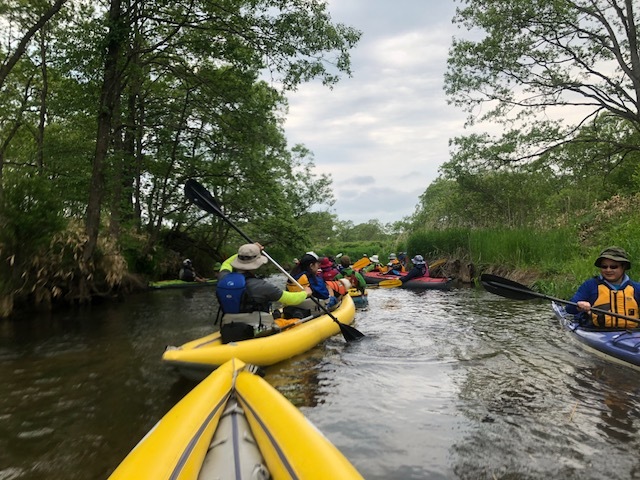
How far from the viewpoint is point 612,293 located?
5.18m

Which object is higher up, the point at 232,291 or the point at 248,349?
the point at 232,291

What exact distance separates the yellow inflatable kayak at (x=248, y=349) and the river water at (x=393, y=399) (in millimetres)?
→ 210

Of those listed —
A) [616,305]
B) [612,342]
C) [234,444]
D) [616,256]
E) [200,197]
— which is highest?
[200,197]

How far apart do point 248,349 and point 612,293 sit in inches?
167

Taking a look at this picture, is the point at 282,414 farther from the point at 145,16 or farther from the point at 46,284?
the point at 145,16

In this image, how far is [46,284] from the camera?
31.6ft

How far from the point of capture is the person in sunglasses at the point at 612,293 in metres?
5.09

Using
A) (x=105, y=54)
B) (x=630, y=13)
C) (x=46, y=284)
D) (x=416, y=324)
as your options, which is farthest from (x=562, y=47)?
(x=46, y=284)

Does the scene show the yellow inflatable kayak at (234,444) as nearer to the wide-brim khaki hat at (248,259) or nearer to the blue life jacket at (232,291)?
the blue life jacket at (232,291)

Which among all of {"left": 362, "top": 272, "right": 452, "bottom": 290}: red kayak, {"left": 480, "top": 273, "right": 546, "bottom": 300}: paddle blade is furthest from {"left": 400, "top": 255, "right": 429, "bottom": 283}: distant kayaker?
{"left": 480, "top": 273, "right": 546, "bottom": 300}: paddle blade

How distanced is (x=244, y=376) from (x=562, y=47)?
1467 cm

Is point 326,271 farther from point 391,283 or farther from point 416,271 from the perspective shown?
point 391,283

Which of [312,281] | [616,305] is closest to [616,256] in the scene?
[616,305]

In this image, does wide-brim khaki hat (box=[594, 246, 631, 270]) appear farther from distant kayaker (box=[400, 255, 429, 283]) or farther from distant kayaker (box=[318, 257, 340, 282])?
distant kayaker (box=[400, 255, 429, 283])
